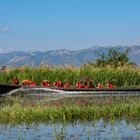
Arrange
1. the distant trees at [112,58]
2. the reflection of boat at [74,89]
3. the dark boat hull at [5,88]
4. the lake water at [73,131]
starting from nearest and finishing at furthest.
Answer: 1. the lake water at [73,131]
2. the reflection of boat at [74,89]
3. the dark boat hull at [5,88]
4. the distant trees at [112,58]

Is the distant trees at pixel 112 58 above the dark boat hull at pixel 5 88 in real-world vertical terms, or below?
above

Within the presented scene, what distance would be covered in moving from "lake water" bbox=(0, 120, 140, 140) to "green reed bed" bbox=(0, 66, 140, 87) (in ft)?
75.5

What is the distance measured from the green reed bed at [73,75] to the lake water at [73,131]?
2302cm

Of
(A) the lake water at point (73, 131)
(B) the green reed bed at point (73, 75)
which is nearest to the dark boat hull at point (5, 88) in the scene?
(B) the green reed bed at point (73, 75)

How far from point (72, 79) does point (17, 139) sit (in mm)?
26192

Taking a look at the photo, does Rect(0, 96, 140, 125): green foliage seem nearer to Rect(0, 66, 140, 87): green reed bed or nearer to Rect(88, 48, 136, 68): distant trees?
Rect(0, 66, 140, 87): green reed bed

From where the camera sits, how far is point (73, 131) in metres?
11.4

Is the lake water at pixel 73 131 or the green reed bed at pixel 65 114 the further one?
the green reed bed at pixel 65 114

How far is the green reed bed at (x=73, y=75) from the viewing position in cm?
3628

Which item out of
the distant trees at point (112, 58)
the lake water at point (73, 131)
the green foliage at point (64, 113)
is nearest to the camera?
the lake water at point (73, 131)

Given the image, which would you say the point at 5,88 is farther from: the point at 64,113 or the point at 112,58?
the point at 112,58

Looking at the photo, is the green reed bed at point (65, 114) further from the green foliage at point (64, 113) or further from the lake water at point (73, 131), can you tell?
the lake water at point (73, 131)

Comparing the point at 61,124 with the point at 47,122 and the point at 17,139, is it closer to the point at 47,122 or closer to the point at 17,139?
the point at 47,122

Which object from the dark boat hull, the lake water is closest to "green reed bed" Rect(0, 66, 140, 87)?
the dark boat hull
